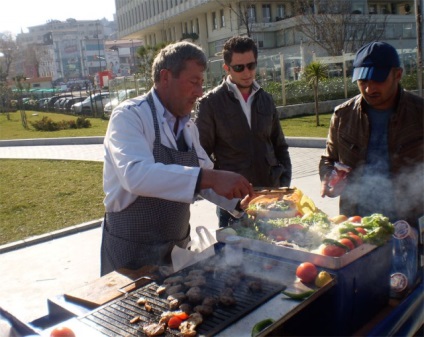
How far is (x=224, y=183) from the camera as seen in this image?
2.17 meters

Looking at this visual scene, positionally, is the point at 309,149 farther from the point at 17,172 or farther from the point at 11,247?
the point at 11,247

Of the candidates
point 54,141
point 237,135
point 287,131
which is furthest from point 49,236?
point 54,141

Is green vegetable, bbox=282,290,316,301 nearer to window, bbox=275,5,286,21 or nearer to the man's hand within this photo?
the man's hand

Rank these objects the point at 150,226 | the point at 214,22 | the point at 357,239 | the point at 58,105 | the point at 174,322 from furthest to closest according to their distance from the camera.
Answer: the point at 214,22 < the point at 58,105 < the point at 150,226 < the point at 357,239 < the point at 174,322

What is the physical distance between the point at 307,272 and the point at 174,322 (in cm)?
58

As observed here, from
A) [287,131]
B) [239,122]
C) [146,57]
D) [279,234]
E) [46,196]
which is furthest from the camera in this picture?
[146,57]

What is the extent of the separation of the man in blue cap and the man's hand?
1001 millimetres

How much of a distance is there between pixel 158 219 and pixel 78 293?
558 mm

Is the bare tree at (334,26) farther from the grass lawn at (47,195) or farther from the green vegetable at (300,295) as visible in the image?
the green vegetable at (300,295)

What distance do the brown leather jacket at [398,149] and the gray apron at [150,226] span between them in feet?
3.36

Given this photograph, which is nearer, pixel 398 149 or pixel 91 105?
pixel 398 149

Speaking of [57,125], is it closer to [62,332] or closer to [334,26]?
[334,26]

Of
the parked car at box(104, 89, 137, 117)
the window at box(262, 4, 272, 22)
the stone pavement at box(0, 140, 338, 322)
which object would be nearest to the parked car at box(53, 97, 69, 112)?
the parked car at box(104, 89, 137, 117)

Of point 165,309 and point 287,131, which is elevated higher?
point 165,309
